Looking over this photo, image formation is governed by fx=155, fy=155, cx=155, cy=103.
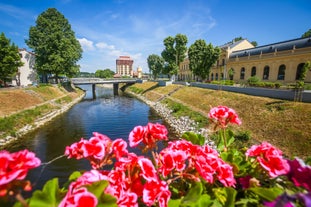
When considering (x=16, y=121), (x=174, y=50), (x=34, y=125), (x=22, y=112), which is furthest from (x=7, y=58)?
(x=174, y=50)

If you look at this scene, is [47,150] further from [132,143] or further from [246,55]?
[246,55]

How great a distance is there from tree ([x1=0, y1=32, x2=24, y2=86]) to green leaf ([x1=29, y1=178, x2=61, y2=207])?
3615 cm

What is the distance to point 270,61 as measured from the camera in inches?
1289

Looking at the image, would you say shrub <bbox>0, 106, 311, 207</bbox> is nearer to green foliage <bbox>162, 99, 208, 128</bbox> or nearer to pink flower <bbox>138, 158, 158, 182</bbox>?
pink flower <bbox>138, 158, 158, 182</bbox>

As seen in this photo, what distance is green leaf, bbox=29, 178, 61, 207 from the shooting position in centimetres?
102

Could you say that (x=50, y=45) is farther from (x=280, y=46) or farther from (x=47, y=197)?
(x=280, y=46)

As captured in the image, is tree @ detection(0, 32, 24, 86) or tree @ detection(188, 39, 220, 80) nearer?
tree @ detection(0, 32, 24, 86)

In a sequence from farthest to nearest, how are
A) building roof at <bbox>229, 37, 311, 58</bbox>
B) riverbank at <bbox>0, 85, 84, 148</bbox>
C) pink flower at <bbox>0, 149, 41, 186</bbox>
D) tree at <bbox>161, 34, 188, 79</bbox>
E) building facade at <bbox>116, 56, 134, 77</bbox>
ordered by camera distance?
building facade at <bbox>116, 56, 134, 77</bbox> → tree at <bbox>161, 34, 188, 79</bbox> → building roof at <bbox>229, 37, 311, 58</bbox> → riverbank at <bbox>0, 85, 84, 148</bbox> → pink flower at <bbox>0, 149, 41, 186</bbox>

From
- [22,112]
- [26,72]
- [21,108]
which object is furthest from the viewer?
[26,72]

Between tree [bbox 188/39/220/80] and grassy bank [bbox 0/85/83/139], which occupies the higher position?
tree [bbox 188/39/220/80]

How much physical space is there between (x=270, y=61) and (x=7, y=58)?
5024 cm

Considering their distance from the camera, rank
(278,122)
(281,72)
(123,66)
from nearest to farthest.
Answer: (278,122) → (281,72) → (123,66)

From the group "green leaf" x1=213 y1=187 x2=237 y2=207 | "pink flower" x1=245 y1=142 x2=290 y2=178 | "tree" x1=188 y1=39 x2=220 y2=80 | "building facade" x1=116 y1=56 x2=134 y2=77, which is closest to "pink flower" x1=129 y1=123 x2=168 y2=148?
"green leaf" x1=213 y1=187 x2=237 y2=207

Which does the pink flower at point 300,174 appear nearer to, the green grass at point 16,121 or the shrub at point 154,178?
the shrub at point 154,178
